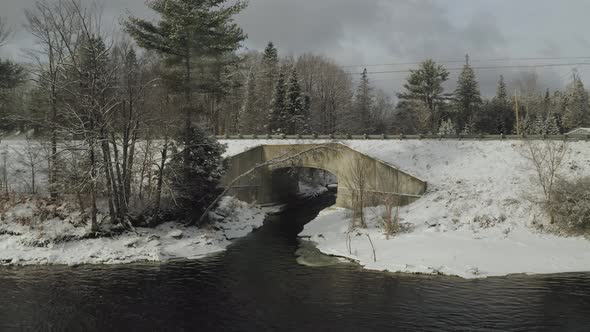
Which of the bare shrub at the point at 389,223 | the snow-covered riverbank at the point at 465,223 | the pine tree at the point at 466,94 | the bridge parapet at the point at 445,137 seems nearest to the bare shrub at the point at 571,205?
the snow-covered riverbank at the point at 465,223

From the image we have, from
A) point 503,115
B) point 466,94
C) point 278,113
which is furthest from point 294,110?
point 503,115

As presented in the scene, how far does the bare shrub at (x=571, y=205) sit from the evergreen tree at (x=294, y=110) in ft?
103

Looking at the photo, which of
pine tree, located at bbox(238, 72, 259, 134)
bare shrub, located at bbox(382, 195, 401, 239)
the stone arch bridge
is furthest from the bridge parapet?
pine tree, located at bbox(238, 72, 259, 134)

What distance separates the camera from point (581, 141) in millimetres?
28875

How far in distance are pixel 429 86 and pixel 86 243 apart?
46825mm

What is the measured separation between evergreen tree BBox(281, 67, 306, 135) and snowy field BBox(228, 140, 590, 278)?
691 inches

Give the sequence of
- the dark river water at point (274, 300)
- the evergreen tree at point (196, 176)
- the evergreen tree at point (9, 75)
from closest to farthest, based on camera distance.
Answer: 1. the dark river water at point (274, 300)
2. the evergreen tree at point (196, 176)
3. the evergreen tree at point (9, 75)

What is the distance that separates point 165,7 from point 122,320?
1908 centimetres

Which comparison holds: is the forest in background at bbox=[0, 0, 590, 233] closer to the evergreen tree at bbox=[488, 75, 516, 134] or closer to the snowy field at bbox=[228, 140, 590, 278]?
the snowy field at bbox=[228, 140, 590, 278]

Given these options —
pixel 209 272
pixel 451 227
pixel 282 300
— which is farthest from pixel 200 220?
pixel 451 227

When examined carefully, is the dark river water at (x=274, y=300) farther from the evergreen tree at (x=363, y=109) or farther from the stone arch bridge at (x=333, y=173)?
the evergreen tree at (x=363, y=109)

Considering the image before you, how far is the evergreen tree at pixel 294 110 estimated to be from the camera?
5047cm

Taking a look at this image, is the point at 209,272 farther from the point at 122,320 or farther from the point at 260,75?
the point at 260,75

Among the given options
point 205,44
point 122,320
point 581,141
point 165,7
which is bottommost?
point 122,320
